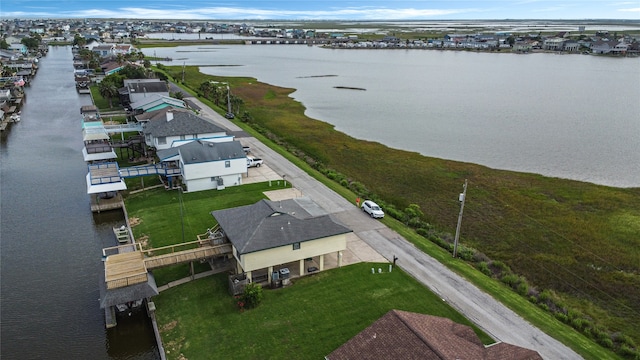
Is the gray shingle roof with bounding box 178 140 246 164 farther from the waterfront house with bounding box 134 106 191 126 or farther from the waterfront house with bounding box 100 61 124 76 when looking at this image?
the waterfront house with bounding box 100 61 124 76

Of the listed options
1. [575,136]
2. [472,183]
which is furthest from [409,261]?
[575,136]

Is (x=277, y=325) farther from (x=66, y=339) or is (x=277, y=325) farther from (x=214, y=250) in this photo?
(x=66, y=339)

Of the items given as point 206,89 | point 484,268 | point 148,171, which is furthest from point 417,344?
point 206,89

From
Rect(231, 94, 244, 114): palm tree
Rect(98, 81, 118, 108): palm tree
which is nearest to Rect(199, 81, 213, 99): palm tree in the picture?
Rect(231, 94, 244, 114): palm tree

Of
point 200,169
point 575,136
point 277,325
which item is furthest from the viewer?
point 575,136

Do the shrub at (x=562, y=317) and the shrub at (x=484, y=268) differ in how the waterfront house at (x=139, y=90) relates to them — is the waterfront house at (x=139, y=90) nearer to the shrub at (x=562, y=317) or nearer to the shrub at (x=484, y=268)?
the shrub at (x=484, y=268)

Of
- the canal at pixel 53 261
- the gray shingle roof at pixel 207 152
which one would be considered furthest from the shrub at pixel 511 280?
the gray shingle roof at pixel 207 152
